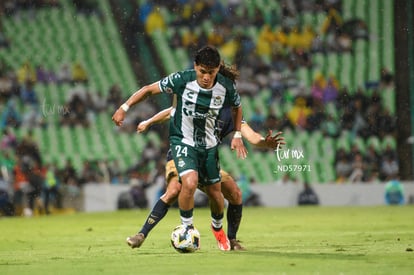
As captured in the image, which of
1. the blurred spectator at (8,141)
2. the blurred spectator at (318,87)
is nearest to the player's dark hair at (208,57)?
the blurred spectator at (8,141)

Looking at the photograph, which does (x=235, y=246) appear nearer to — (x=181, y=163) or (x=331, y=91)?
(x=181, y=163)

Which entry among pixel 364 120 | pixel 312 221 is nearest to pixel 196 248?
pixel 312 221

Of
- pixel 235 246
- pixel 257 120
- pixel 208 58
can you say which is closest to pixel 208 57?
pixel 208 58

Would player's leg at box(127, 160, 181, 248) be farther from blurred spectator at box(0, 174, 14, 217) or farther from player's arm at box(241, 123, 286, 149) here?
blurred spectator at box(0, 174, 14, 217)

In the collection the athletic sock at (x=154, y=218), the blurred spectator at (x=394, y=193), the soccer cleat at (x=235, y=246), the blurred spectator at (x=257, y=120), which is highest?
the athletic sock at (x=154, y=218)

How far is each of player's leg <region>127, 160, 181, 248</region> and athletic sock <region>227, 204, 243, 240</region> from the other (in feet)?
2.17

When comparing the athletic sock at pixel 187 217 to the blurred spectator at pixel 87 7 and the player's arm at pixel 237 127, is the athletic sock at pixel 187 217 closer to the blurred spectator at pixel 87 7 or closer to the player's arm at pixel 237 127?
the player's arm at pixel 237 127

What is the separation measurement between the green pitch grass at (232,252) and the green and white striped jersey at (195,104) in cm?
123

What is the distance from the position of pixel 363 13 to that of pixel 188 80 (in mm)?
21315

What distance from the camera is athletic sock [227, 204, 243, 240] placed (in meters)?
10.4

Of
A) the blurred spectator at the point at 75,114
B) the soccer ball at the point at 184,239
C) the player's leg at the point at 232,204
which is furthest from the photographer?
the blurred spectator at the point at 75,114

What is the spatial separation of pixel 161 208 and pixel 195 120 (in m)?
1.07

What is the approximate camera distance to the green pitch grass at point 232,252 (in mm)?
8102

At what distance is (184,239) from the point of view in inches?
382
